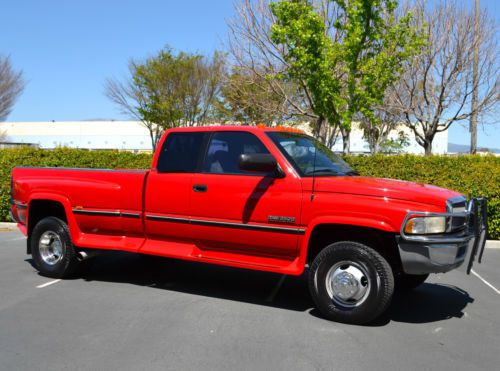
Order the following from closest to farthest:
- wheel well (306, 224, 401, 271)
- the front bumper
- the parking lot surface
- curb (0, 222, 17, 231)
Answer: the parking lot surface, the front bumper, wheel well (306, 224, 401, 271), curb (0, 222, 17, 231)

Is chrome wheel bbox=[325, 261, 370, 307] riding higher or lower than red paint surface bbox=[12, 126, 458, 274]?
lower

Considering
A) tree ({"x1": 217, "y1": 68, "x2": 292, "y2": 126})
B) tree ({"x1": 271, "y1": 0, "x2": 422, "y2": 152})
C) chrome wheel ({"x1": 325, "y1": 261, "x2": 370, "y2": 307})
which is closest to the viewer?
chrome wheel ({"x1": 325, "y1": 261, "x2": 370, "y2": 307})

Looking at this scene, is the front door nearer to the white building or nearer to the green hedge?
the green hedge

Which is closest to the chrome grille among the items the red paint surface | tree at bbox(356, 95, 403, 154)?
the red paint surface

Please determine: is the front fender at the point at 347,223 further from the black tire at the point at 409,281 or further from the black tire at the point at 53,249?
the black tire at the point at 53,249

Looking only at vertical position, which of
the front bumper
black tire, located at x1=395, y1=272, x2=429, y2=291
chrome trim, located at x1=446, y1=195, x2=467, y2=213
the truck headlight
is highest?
chrome trim, located at x1=446, y1=195, x2=467, y2=213

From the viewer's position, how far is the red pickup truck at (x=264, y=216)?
480 cm

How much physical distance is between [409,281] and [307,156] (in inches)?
79.4

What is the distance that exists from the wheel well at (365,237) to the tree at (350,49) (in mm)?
8822

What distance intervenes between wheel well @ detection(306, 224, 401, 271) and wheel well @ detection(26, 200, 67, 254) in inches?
140

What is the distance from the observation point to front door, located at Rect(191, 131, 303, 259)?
A: 5.25m

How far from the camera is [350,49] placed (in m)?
13.5

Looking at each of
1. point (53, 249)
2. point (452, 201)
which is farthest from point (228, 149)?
point (53, 249)

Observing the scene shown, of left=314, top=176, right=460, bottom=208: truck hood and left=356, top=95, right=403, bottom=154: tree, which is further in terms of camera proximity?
left=356, top=95, right=403, bottom=154: tree
